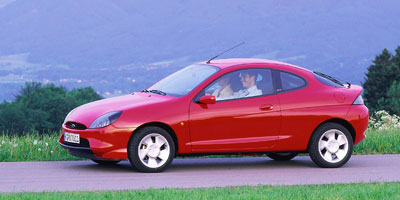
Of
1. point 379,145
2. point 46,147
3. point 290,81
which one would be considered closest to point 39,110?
point 46,147

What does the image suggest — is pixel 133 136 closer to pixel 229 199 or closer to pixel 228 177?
pixel 228 177

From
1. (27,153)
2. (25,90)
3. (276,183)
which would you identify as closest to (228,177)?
(276,183)

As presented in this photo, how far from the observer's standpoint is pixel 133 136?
9.70 meters

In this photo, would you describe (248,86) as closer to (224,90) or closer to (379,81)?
(224,90)

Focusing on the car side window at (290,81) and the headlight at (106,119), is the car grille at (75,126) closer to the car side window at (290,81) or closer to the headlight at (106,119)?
the headlight at (106,119)

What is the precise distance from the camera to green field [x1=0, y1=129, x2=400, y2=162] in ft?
37.7

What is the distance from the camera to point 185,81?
34.7 feet

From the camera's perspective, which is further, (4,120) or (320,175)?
(4,120)

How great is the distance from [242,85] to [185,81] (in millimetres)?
812

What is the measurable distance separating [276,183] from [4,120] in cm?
10248

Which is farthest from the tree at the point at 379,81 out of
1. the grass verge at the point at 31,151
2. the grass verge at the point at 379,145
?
the grass verge at the point at 31,151

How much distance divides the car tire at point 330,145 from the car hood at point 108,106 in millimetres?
2070

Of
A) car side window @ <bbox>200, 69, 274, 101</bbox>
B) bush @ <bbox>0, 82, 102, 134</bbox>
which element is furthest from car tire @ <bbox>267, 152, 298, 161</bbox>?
bush @ <bbox>0, 82, 102, 134</bbox>

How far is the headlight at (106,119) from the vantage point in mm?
9680
